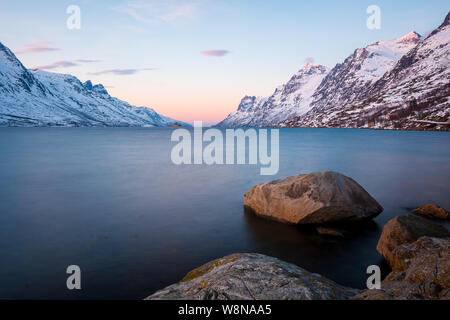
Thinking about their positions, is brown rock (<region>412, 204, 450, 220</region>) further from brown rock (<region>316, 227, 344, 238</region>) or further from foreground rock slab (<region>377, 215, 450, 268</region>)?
brown rock (<region>316, 227, 344, 238</region>)

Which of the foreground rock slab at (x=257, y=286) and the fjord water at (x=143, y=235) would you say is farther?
the fjord water at (x=143, y=235)

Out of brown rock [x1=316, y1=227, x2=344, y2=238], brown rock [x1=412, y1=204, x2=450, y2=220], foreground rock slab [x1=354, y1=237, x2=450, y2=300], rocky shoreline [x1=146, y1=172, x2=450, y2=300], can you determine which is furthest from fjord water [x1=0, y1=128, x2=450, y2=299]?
foreground rock slab [x1=354, y1=237, x2=450, y2=300]

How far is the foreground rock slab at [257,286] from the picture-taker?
5.04 m

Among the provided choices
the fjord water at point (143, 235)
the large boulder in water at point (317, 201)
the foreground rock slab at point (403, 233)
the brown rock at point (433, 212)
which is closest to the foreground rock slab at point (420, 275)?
the foreground rock slab at point (403, 233)

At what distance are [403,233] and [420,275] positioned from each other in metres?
3.95

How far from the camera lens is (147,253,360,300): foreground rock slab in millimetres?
5043

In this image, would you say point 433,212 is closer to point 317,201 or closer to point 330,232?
point 330,232

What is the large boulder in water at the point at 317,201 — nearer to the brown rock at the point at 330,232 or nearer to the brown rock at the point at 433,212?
the brown rock at the point at 330,232

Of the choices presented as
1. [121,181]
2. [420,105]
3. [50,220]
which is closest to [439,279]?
[50,220]

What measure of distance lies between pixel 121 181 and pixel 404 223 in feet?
76.1

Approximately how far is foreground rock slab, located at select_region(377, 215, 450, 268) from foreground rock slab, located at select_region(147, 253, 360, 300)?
16.8 ft

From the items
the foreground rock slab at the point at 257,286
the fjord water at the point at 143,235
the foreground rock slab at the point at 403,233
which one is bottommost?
the fjord water at the point at 143,235
